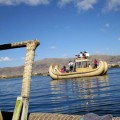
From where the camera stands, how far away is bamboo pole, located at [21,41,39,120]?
284 inches

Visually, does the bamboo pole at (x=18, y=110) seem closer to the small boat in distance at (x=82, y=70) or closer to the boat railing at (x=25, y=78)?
the boat railing at (x=25, y=78)

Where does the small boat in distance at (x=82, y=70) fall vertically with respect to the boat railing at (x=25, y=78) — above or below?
above

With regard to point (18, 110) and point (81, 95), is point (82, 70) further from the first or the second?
point (18, 110)

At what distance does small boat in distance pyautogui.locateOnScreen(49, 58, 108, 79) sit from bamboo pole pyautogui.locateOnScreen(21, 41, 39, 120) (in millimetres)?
37085

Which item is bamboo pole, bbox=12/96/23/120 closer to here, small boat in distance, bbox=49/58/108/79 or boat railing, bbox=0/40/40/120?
boat railing, bbox=0/40/40/120

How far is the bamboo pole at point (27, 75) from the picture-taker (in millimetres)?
7223

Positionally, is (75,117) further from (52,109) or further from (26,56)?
(52,109)

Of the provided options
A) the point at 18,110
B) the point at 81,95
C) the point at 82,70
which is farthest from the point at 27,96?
the point at 82,70

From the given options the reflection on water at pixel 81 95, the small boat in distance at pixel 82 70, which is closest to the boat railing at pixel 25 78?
the reflection on water at pixel 81 95

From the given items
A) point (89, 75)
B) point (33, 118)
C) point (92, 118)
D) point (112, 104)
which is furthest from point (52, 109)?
point (89, 75)

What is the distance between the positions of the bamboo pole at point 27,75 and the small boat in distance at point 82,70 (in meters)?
37.1

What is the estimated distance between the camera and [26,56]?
7.52 metres

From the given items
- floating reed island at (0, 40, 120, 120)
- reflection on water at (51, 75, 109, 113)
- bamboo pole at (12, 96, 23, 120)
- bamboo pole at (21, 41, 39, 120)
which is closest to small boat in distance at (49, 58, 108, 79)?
reflection on water at (51, 75, 109, 113)

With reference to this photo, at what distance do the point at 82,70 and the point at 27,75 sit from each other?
3946cm
